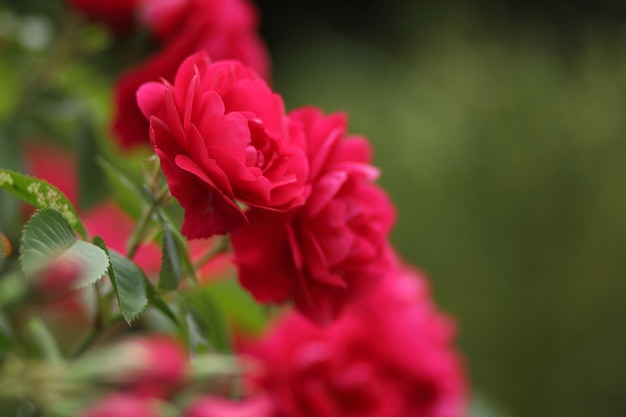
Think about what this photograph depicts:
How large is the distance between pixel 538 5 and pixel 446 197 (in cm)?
120

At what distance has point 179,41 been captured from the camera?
364 mm

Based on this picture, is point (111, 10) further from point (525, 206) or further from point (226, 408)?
point (525, 206)

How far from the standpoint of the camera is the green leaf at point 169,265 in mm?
252

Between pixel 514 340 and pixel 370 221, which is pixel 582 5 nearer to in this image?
pixel 514 340

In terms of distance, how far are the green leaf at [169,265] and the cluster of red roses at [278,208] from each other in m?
0.02

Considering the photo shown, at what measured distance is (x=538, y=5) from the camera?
2.39 metres

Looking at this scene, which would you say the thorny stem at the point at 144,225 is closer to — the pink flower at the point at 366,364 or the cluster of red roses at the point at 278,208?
the cluster of red roses at the point at 278,208

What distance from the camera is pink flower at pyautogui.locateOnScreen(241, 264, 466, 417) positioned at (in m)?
0.40

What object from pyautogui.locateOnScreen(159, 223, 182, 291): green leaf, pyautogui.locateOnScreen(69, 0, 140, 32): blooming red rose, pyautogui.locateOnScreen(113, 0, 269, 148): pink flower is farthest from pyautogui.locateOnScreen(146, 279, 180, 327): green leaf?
pyautogui.locateOnScreen(69, 0, 140, 32): blooming red rose

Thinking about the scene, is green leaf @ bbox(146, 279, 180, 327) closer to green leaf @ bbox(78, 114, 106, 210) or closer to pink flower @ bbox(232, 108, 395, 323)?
pink flower @ bbox(232, 108, 395, 323)

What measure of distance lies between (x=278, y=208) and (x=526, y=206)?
1148 millimetres

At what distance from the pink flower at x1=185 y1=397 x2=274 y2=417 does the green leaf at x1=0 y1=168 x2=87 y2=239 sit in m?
0.13

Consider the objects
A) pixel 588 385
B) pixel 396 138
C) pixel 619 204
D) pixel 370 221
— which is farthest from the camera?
pixel 396 138

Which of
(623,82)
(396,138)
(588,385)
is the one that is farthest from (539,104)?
(588,385)
